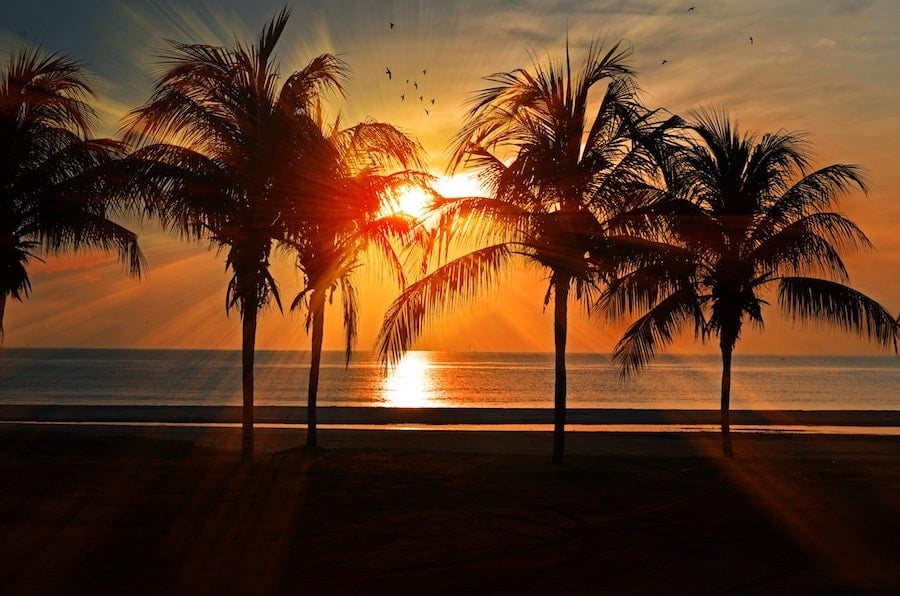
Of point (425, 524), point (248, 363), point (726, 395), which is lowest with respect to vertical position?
point (425, 524)

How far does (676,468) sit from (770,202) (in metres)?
5.76

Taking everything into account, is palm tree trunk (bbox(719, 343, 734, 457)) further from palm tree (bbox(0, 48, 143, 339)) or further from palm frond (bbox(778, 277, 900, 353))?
palm tree (bbox(0, 48, 143, 339))

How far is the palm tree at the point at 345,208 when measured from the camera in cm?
1527

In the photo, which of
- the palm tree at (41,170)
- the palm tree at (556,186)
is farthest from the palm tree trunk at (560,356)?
the palm tree at (41,170)

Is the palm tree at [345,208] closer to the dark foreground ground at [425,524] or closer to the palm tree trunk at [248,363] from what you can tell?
the palm tree trunk at [248,363]

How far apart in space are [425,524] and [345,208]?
6825mm

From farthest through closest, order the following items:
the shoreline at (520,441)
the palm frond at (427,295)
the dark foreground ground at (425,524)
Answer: the shoreline at (520,441) → the palm frond at (427,295) → the dark foreground ground at (425,524)

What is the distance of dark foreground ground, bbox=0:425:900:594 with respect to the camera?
312 inches

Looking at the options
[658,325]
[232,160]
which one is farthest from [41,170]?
[658,325]

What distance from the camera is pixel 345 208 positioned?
15.4 m

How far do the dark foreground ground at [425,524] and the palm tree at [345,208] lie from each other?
356 cm

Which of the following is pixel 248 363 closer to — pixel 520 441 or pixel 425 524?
pixel 425 524

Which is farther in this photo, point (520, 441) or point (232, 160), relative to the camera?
point (520, 441)

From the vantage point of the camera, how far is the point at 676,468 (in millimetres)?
16469
